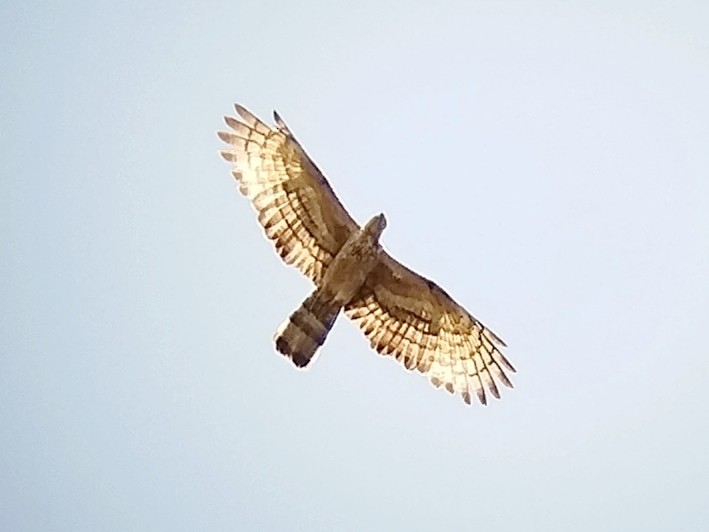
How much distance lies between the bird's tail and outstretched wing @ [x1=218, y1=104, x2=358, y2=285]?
1.47ft

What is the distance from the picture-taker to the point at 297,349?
19.5 metres

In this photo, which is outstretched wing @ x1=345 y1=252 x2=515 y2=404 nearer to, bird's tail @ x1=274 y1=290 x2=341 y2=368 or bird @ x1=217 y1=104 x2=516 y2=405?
bird @ x1=217 y1=104 x2=516 y2=405

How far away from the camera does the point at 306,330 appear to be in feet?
64.4

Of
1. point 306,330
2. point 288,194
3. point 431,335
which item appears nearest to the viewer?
point 306,330

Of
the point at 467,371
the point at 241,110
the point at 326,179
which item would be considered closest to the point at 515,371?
the point at 467,371

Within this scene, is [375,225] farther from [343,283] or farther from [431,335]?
[431,335]

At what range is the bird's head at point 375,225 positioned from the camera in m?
19.8

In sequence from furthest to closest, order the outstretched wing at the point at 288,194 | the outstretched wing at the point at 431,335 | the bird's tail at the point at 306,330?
the outstretched wing at the point at 431,335
the outstretched wing at the point at 288,194
the bird's tail at the point at 306,330

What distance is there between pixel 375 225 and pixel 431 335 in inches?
84.1

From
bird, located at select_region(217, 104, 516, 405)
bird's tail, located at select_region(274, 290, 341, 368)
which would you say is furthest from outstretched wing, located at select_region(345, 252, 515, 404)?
bird's tail, located at select_region(274, 290, 341, 368)

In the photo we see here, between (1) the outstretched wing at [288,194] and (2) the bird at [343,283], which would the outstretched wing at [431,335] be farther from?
(1) the outstretched wing at [288,194]

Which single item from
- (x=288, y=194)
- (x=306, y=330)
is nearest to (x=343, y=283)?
(x=306, y=330)

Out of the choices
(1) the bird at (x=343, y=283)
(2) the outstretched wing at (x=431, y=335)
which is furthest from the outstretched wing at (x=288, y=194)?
(2) the outstretched wing at (x=431, y=335)

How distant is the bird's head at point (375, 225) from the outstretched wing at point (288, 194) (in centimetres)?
47
